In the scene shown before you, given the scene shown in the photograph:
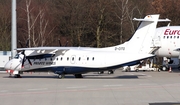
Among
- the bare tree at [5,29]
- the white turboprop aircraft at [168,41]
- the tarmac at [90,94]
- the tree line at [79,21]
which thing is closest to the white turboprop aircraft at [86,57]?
the tarmac at [90,94]

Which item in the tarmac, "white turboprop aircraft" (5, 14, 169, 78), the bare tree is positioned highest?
the bare tree

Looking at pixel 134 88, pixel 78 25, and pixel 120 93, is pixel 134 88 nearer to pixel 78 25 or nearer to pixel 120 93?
pixel 120 93

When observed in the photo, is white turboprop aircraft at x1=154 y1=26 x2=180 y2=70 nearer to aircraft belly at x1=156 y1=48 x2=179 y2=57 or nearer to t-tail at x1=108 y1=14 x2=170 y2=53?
aircraft belly at x1=156 y1=48 x2=179 y2=57

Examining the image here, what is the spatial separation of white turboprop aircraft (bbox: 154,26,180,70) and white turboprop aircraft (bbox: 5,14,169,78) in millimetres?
11126

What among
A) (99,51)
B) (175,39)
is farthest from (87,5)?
(99,51)

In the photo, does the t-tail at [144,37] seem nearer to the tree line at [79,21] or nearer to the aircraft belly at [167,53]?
the aircraft belly at [167,53]

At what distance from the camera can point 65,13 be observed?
6294 cm

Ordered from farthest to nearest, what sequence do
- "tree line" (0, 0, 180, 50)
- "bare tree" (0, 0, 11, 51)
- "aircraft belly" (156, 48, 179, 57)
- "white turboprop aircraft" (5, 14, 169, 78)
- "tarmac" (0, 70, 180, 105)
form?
1. "tree line" (0, 0, 180, 50)
2. "bare tree" (0, 0, 11, 51)
3. "aircraft belly" (156, 48, 179, 57)
4. "white turboprop aircraft" (5, 14, 169, 78)
5. "tarmac" (0, 70, 180, 105)

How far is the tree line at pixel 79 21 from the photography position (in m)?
62.4

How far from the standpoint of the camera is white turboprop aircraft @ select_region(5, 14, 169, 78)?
33406 millimetres

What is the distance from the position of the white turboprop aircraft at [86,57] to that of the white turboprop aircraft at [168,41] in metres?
11.1

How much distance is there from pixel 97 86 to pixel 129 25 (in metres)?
38.9

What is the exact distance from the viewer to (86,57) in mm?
34812

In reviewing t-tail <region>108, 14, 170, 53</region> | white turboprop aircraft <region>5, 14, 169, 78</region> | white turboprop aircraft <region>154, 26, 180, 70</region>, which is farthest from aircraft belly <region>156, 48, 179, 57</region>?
t-tail <region>108, 14, 170, 53</region>
